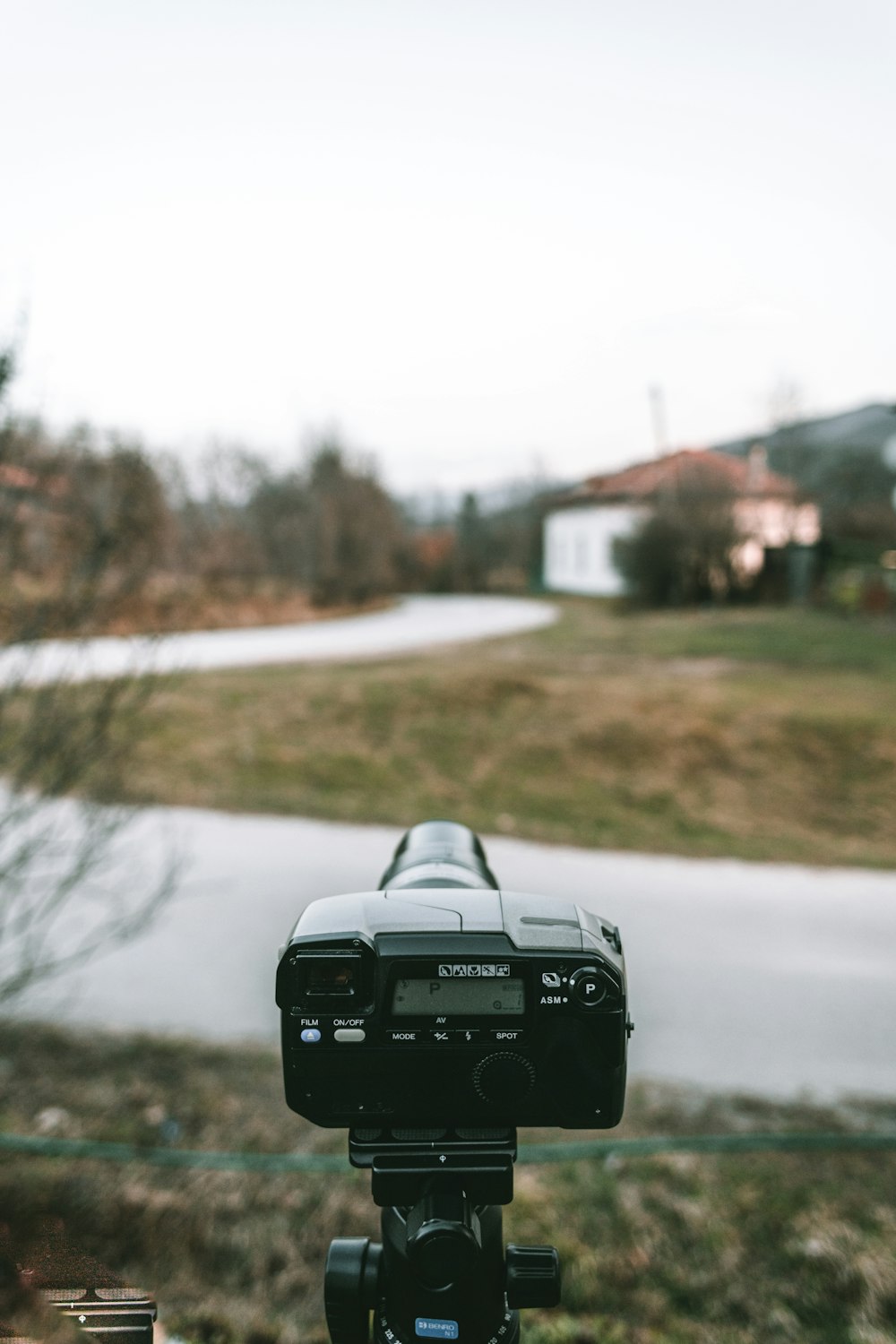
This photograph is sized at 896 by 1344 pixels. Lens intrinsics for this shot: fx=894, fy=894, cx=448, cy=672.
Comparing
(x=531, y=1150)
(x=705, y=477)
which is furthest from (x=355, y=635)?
(x=531, y=1150)

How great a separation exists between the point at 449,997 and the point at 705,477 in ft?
57.4

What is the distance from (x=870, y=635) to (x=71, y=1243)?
13.9 meters

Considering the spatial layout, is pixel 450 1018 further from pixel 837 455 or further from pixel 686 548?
pixel 837 455

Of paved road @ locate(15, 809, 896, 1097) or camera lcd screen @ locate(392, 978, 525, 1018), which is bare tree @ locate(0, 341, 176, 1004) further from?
camera lcd screen @ locate(392, 978, 525, 1018)

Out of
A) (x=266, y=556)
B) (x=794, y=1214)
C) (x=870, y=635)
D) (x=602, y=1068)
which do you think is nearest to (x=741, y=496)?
(x=870, y=635)

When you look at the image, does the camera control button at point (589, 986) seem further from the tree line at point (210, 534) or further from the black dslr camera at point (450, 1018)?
the tree line at point (210, 534)

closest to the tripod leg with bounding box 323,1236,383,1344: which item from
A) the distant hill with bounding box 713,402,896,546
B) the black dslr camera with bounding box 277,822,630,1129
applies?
the black dslr camera with bounding box 277,822,630,1129

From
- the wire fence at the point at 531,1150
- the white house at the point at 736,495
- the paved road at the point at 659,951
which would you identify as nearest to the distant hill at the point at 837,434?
the white house at the point at 736,495

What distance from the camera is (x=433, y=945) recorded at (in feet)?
2.49

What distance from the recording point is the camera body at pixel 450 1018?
77 centimetres

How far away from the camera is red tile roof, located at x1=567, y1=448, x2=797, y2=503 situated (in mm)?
17047

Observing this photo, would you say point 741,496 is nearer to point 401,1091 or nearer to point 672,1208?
point 672,1208

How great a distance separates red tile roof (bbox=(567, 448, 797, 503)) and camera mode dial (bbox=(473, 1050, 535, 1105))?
17251 millimetres

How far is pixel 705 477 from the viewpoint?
56.0 ft
